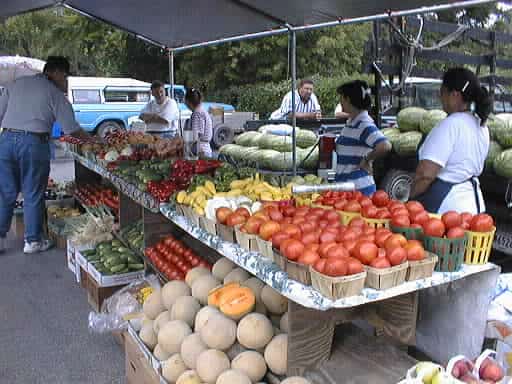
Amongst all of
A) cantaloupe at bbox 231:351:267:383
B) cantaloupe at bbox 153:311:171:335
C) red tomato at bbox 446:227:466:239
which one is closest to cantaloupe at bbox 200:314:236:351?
cantaloupe at bbox 231:351:267:383

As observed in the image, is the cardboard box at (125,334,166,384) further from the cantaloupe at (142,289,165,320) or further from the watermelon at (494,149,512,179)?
the watermelon at (494,149,512,179)

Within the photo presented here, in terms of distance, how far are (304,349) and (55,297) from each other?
326cm

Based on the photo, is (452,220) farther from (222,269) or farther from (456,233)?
(222,269)

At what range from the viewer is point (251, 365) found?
2.47 m

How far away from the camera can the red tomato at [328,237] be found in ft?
A: 7.36

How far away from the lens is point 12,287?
16.5 feet

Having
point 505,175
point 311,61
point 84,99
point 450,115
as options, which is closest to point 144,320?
point 450,115

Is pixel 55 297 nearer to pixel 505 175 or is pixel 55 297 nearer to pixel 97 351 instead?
pixel 97 351

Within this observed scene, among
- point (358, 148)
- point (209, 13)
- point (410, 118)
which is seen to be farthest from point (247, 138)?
point (358, 148)

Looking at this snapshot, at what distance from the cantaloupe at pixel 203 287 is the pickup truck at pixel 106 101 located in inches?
553

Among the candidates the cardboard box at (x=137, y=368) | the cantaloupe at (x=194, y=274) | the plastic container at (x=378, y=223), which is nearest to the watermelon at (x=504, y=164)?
the plastic container at (x=378, y=223)

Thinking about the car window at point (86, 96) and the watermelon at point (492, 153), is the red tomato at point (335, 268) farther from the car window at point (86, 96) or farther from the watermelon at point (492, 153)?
the car window at point (86, 96)

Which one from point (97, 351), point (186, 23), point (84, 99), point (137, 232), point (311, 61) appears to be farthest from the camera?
point (311, 61)

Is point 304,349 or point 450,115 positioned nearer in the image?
point 304,349
